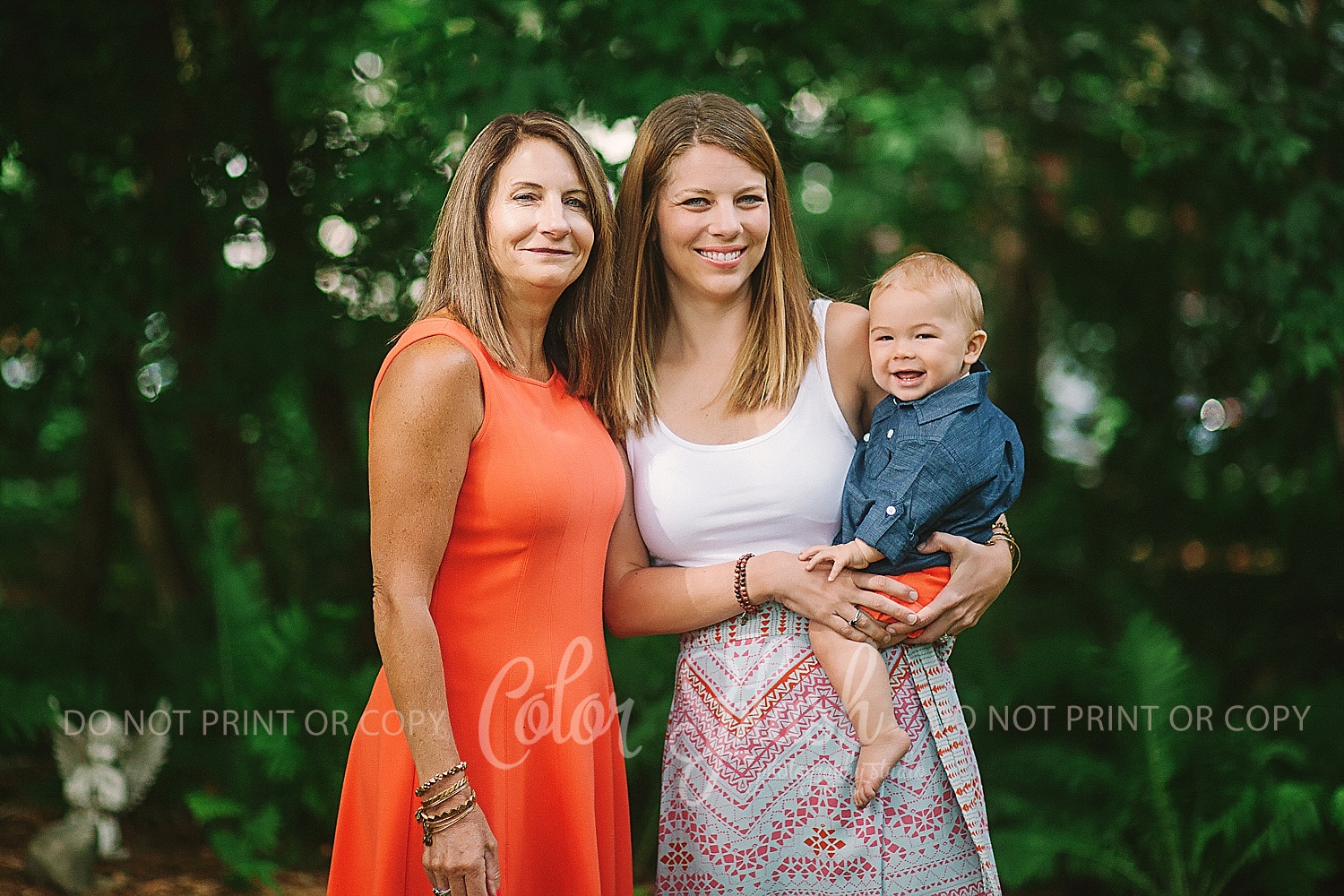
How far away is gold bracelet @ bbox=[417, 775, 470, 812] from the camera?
6.39ft

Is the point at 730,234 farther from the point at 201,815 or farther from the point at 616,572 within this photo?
the point at 201,815

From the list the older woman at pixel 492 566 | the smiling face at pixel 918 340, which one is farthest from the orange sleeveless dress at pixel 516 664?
the smiling face at pixel 918 340

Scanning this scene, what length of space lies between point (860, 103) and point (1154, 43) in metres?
1.69

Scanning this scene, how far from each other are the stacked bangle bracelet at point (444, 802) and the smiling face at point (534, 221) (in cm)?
91

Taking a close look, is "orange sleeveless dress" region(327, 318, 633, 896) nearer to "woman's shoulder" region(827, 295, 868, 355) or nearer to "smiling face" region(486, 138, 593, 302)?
"smiling face" region(486, 138, 593, 302)

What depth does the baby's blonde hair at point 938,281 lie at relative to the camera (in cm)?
218

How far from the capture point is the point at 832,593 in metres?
2.15

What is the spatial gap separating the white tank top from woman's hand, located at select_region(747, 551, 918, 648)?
98 millimetres

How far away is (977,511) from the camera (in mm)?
2250

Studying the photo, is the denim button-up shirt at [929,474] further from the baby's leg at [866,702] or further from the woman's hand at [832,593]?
the baby's leg at [866,702]

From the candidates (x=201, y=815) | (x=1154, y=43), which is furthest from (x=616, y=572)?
(x=1154, y=43)

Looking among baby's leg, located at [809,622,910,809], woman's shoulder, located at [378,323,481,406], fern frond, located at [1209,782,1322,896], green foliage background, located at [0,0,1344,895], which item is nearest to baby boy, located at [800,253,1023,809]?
baby's leg, located at [809,622,910,809]

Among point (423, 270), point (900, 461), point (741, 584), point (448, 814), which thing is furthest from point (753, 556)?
point (423, 270)

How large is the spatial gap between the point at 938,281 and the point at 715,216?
0.47 meters
